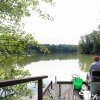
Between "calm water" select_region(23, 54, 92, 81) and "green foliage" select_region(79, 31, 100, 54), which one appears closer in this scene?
"calm water" select_region(23, 54, 92, 81)

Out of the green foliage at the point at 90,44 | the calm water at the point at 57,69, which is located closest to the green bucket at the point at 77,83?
the calm water at the point at 57,69

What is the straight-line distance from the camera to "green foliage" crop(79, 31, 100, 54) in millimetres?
Result: 64000

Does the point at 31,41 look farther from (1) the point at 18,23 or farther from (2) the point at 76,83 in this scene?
(2) the point at 76,83

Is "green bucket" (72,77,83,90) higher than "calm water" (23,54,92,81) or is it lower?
higher

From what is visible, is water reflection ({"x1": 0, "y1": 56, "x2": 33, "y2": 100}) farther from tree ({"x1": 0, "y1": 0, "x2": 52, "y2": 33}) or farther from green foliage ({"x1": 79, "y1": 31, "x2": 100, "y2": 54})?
green foliage ({"x1": 79, "y1": 31, "x2": 100, "y2": 54})

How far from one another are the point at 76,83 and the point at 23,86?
460 cm

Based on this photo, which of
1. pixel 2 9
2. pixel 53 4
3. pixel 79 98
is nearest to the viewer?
pixel 2 9

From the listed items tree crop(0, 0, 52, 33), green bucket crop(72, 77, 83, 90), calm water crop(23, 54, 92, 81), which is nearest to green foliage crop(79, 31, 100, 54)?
calm water crop(23, 54, 92, 81)

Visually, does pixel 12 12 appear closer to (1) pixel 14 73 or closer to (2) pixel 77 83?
(1) pixel 14 73

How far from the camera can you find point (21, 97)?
502cm

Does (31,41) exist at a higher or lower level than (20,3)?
lower

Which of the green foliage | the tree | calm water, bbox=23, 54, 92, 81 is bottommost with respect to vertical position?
calm water, bbox=23, 54, 92, 81

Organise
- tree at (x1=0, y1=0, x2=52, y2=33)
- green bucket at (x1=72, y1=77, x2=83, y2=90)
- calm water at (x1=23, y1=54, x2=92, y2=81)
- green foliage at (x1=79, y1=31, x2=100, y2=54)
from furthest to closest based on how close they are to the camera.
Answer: green foliage at (x1=79, y1=31, x2=100, y2=54), calm water at (x1=23, y1=54, x2=92, y2=81), green bucket at (x1=72, y1=77, x2=83, y2=90), tree at (x1=0, y1=0, x2=52, y2=33)

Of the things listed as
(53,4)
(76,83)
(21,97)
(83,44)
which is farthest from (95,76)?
(83,44)
